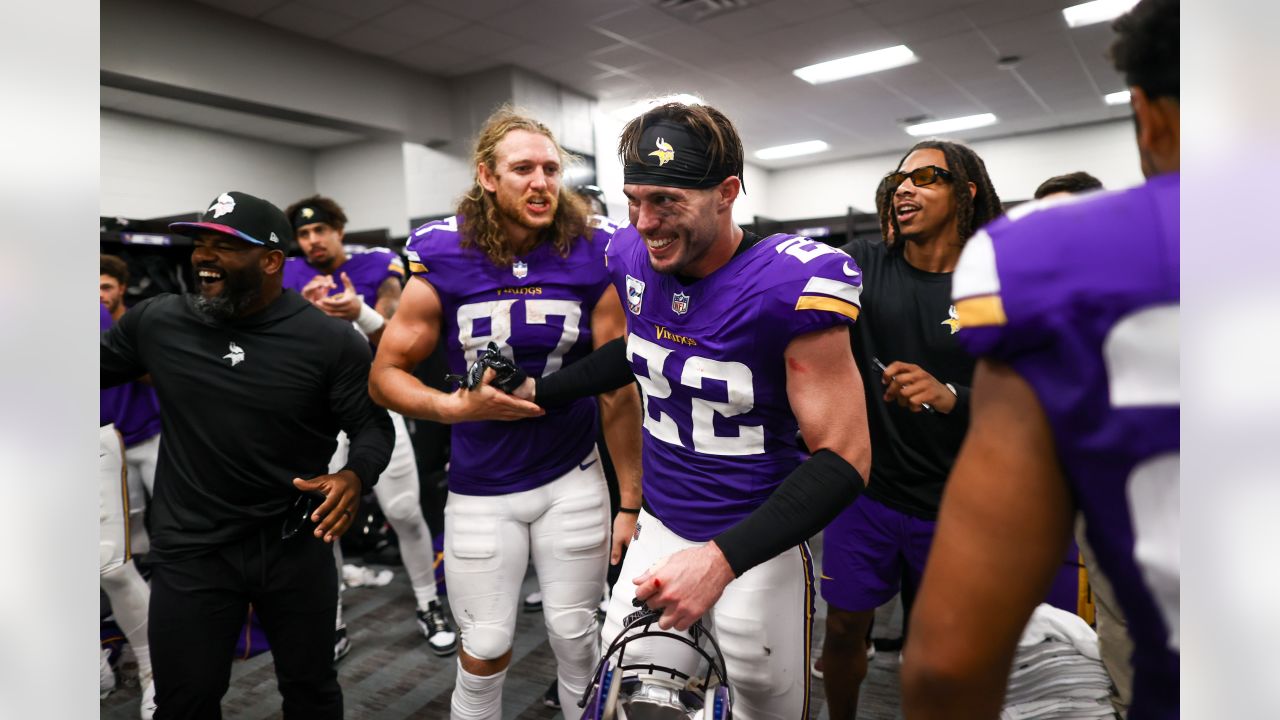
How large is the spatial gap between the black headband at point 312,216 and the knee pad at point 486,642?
261 cm

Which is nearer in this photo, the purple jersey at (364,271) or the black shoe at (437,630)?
the black shoe at (437,630)

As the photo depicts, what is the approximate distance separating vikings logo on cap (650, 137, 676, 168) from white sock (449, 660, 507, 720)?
138 centimetres

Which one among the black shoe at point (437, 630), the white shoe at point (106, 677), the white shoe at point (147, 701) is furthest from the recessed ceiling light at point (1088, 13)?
the white shoe at point (106, 677)

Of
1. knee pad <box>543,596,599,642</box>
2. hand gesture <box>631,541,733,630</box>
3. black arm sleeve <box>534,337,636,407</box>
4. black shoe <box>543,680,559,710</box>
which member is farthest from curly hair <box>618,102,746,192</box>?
black shoe <box>543,680,559,710</box>

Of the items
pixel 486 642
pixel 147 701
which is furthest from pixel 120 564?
pixel 486 642

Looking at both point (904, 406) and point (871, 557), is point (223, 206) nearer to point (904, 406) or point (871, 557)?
point (904, 406)

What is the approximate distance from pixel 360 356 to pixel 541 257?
606mm

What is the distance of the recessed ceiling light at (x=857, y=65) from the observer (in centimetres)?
705

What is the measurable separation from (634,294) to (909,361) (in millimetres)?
909

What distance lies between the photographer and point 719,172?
1.45 m

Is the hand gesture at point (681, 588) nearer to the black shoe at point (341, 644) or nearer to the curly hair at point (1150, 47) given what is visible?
the curly hair at point (1150, 47)

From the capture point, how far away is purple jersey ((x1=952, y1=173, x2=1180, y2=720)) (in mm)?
586

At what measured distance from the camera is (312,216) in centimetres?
369
